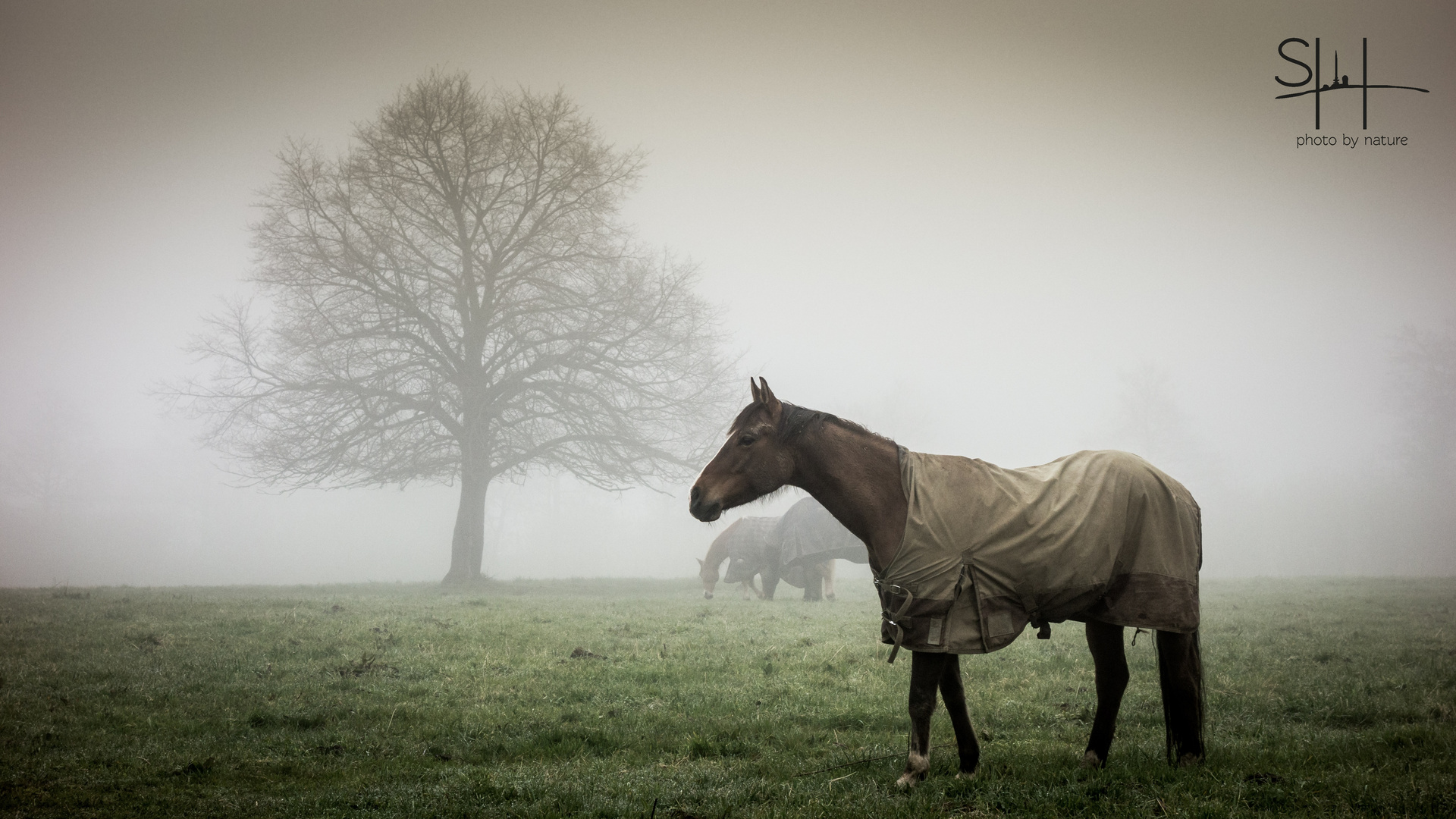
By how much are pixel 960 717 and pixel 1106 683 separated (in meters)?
1.15

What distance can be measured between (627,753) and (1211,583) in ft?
89.2

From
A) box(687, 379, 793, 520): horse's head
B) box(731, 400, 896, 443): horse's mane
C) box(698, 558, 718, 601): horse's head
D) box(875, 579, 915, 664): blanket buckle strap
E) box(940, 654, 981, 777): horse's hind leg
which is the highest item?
box(731, 400, 896, 443): horse's mane

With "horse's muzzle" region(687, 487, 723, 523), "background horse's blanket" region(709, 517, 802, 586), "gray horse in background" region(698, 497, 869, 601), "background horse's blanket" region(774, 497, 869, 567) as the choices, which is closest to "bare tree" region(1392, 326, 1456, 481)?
"gray horse in background" region(698, 497, 869, 601)

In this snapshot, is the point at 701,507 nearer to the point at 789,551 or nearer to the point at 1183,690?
the point at 1183,690

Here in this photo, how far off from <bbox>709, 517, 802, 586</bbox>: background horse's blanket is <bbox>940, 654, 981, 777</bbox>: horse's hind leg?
17267mm

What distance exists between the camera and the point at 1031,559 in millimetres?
4633

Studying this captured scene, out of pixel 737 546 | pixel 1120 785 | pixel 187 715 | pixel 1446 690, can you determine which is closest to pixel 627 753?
pixel 1120 785

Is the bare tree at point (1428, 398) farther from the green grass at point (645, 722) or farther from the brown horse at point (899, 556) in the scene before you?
the brown horse at point (899, 556)

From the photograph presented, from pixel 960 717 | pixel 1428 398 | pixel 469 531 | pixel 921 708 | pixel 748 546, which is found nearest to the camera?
pixel 921 708

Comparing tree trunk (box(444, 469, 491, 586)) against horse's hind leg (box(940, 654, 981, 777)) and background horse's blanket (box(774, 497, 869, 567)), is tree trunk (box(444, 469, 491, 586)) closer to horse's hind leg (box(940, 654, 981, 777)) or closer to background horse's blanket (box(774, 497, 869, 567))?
background horse's blanket (box(774, 497, 869, 567))

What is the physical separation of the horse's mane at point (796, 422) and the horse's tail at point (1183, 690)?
236 centimetres

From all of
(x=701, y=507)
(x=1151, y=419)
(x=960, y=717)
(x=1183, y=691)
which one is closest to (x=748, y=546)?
(x=701, y=507)

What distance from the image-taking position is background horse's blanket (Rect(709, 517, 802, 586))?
22.4 m

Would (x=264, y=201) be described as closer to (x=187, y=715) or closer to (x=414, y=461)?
(x=414, y=461)
